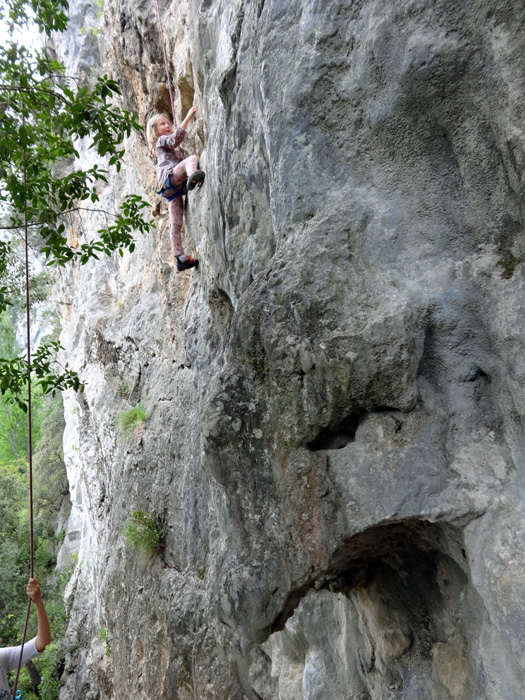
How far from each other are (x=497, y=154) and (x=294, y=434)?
1722 millimetres

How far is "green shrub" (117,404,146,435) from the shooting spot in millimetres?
8250

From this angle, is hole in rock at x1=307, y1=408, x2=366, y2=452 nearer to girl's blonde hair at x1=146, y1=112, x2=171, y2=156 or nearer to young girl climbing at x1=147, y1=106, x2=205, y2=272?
young girl climbing at x1=147, y1=106, x2=205, y2=272

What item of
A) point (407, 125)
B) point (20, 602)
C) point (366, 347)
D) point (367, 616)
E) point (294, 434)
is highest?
point (407, 125)

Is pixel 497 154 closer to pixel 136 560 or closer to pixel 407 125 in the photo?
pixel 407 125

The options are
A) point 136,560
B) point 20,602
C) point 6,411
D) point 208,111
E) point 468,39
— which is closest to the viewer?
point 468,39

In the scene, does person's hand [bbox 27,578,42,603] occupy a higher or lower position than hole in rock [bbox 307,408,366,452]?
lower

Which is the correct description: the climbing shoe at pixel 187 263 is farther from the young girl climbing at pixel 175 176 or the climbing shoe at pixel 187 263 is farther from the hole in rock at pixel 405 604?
the hole in rock at pixel 405 604

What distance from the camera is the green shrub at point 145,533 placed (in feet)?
21.9

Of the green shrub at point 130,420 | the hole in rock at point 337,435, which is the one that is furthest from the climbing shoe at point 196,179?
the hole in rock at point 337,435

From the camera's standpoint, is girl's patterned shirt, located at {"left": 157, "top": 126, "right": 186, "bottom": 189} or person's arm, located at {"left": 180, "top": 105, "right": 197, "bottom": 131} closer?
person's arm, located at {"left": 180, "top": 105, "right": 197, "bottom": 131}

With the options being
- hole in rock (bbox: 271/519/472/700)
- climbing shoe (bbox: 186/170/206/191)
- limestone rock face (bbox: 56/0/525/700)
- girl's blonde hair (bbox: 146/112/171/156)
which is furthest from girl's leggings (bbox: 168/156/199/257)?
hole in rock (bbox: 271/519/472/700)

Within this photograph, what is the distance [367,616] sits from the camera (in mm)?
3396

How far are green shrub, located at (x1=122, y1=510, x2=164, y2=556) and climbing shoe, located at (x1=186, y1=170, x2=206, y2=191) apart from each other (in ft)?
13.6

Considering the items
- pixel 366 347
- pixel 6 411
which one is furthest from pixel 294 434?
pixel 6 411
